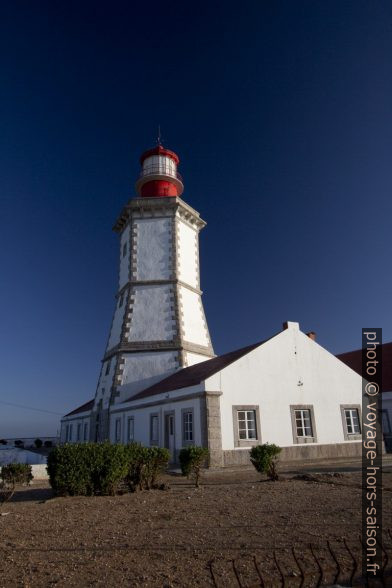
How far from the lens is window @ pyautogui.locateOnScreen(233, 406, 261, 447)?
15.9 m

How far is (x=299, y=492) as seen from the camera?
916cm

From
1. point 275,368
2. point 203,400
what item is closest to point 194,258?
point 275,368

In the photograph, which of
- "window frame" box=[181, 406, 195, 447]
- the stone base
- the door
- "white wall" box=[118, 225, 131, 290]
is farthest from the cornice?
the stone base

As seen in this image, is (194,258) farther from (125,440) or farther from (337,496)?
(337,496)

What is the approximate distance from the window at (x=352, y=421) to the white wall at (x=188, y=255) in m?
12.1

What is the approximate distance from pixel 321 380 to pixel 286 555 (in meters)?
14.8

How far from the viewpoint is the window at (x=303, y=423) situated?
692 inches

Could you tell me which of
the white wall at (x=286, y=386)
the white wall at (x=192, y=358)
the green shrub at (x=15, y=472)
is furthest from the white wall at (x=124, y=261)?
the green shrub at (x=15, y=472)

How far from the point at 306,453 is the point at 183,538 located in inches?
522

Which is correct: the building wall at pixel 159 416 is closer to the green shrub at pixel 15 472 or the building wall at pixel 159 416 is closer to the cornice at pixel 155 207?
the green shrub at pixel 15 472

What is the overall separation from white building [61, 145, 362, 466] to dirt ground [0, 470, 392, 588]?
22.3ft

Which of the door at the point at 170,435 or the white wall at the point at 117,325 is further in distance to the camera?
the white wall at the point at 117,325

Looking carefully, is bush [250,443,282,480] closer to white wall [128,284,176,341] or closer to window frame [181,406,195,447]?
window frame [181,406,195,447]

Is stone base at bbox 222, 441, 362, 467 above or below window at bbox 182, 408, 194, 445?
below
